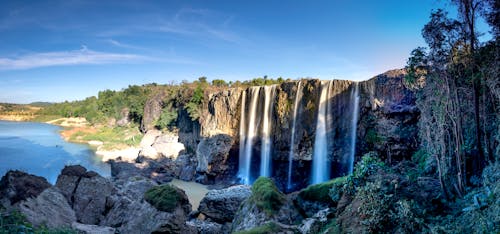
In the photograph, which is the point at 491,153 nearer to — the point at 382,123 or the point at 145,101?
the point at 382,123

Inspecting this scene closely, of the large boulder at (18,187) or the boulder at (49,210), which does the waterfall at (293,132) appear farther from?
the large boulder at (18,187)

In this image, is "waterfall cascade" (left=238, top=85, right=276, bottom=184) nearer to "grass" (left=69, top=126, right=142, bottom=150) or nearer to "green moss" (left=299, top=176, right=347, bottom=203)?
"green moss" (left=299, top=176, right=347, bottom=203)

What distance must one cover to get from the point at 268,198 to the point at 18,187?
5889 millimetres

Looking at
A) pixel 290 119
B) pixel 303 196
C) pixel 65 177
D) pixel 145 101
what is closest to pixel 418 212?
pixel 303 196

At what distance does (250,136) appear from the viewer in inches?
951

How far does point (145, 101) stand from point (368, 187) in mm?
42512

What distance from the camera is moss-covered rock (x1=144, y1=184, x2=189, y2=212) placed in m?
7.29

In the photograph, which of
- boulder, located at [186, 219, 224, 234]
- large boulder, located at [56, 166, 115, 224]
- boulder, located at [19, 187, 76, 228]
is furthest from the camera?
boulder, located at [186, 219, 224, 234]

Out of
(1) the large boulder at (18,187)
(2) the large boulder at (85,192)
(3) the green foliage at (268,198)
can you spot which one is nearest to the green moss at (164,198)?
(2) the large boulder at (85,192)

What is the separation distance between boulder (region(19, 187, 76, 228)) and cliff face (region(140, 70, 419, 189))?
13.6m

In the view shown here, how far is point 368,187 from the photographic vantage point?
4.84 m

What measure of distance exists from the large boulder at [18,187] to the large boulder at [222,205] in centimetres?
566

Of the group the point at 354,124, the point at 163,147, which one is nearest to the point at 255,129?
the point at 354,124

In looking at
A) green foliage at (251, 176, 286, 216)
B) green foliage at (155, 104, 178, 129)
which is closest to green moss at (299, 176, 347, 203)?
green foliage at (251, 176, 286, 216)
